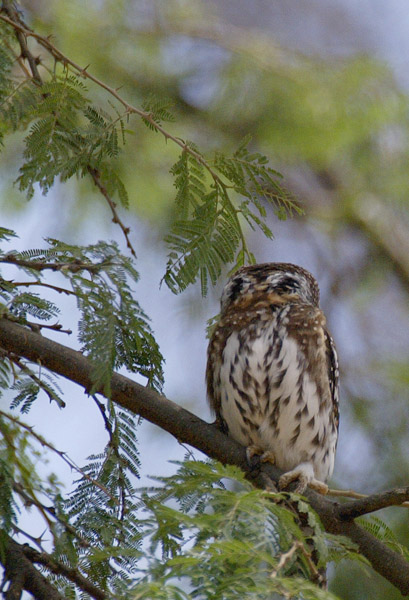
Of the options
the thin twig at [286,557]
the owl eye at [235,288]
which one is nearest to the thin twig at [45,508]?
the thin twig at [286,557]

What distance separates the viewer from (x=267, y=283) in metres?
3.89

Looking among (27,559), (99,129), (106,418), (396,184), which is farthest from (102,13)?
(27,559)

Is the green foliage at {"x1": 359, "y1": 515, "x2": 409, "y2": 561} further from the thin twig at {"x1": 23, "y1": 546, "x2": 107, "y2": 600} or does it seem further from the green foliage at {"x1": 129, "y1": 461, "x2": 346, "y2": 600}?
the thin twig at {"x1": 23, "y1": 546, "x2": 107, "y2": 600}

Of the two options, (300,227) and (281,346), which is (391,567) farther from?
(300,227)

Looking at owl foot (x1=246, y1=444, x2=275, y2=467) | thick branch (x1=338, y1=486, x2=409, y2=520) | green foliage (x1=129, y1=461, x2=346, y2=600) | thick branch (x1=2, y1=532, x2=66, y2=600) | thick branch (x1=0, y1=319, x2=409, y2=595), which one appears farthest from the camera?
owl foot (x1=246, y1=444, x2=275, y2=467)

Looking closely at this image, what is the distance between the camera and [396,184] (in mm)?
7059

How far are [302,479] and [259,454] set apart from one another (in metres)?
0.19

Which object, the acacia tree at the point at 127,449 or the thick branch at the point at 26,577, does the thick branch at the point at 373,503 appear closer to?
the acacia tree at the point at 127,449

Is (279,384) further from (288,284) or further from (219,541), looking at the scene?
(219,541)

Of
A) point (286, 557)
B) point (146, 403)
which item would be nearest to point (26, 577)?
point (146, 403)

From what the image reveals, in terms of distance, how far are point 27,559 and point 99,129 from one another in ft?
4.74

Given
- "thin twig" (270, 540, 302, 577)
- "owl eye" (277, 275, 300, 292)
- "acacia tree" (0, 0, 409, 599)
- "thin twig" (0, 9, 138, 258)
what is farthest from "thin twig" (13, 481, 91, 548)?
"owl eye" (277, 275, 300, 292)

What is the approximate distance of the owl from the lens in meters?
3.55

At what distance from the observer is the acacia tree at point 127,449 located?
6.81ft
